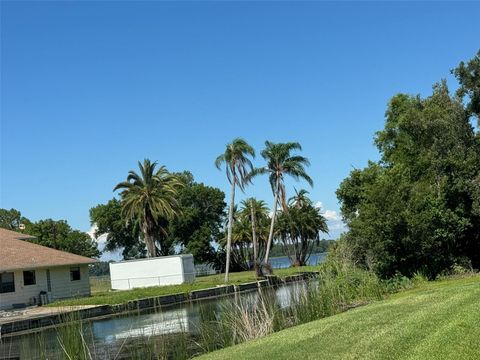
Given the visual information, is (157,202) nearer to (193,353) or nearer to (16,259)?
(16,259)

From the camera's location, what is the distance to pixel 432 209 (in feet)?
81.1

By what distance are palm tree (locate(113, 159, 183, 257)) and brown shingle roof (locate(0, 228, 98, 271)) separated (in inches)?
557

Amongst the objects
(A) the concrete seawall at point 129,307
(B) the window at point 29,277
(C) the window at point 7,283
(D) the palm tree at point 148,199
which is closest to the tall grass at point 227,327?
(A) the concrete seawall at point 129,307

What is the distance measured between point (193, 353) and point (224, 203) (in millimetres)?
76872

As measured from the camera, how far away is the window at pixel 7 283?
36781 millimetres

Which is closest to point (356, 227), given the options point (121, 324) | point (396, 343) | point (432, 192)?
point (432, 192)

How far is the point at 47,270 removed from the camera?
40.3 metres

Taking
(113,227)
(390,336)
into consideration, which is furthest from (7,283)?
(113,227)

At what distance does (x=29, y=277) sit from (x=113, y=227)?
52.7 m

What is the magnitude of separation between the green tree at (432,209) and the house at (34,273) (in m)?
21.0

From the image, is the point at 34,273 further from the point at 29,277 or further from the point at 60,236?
the point at 60,236

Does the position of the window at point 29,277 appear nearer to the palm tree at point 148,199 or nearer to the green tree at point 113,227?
the palm tree at point 148,199

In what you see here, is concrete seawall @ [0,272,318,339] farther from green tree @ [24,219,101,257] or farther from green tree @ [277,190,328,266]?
green tree @ [24,219,101,257]

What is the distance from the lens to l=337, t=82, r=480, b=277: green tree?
24.3 meters
